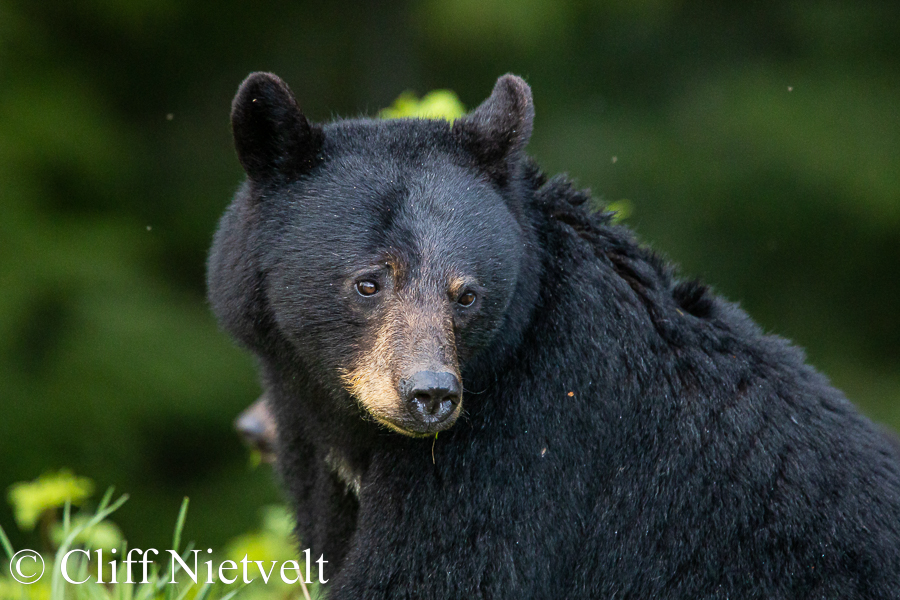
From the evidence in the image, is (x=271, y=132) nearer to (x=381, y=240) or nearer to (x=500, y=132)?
(x=381, y=240)

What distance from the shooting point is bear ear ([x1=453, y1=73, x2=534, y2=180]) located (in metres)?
3.34

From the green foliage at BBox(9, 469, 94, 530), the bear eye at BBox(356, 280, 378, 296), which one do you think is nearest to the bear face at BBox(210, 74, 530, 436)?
the bear eye at BBox(356, 280, 378, 296)

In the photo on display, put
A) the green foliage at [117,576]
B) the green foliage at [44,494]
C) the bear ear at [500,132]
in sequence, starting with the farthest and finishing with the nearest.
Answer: the green foliage at [44,494], the green foliage at [117,576], the bear ear at [500,132]

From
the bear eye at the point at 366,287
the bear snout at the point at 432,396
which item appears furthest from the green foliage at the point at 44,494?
the bear snout at the point at 432,396

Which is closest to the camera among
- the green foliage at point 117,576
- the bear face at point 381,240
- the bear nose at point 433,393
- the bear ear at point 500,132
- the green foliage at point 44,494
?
the bear nose at point 433,393

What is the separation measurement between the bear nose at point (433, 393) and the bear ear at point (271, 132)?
2.96ft

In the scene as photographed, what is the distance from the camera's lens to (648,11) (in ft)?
28.6

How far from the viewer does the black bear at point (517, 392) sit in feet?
10.2

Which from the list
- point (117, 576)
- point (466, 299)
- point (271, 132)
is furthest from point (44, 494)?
point (466, 299)

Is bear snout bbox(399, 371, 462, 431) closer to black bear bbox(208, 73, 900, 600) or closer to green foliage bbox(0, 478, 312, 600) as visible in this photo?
black bear bbox(208, 73, 900, 600)

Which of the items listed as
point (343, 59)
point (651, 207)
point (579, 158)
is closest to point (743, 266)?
point (651, 207)

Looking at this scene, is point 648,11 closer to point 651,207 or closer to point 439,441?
point 651,207

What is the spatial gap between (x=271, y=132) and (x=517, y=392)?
1.20 metres

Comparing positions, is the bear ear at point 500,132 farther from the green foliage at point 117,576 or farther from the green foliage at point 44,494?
the green foliage at point 44,494
